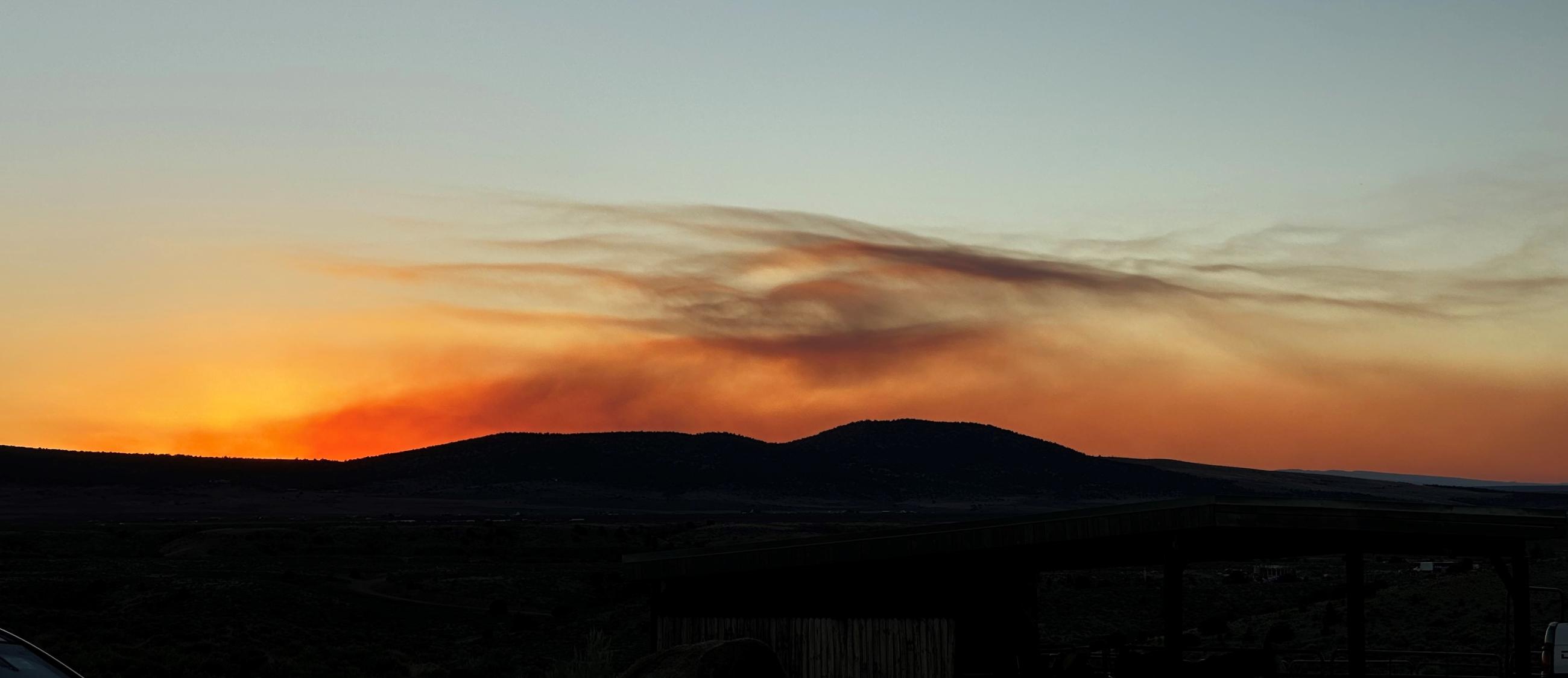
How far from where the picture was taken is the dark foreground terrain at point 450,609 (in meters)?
42.1

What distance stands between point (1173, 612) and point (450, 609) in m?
43.8

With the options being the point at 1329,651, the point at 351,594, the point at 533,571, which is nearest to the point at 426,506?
the point at 533,571

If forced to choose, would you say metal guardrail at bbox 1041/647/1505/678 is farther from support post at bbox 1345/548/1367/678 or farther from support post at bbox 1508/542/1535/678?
support post at bbox 1508/542/1535/678

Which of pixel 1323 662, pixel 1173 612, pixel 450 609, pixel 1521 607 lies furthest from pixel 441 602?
pixel 1521 607

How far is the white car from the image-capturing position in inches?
517

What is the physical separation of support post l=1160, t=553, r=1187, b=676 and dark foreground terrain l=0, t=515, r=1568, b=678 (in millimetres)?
11382

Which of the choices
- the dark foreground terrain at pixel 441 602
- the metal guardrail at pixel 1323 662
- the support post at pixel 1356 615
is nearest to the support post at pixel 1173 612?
the support post at pixel 1356 615

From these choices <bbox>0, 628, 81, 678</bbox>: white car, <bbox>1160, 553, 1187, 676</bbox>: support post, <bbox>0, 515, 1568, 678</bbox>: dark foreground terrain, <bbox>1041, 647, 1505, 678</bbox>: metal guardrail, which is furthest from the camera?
<bbox>0, 515, 1568, 678</bbox>: dark foreground terrain

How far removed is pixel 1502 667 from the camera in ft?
84.6

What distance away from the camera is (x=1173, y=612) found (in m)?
20.6

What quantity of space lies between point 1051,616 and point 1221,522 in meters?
37.4

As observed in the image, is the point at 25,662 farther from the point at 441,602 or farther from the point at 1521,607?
the point at 441,602

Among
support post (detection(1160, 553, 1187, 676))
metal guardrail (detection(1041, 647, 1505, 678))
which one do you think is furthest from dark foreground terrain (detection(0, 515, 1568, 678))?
support post (detection(1160, 553, 1187, 676))

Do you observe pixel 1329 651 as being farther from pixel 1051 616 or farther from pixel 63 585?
pixel 63 585
